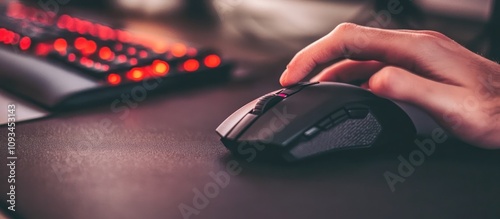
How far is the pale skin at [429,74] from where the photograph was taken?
472mm

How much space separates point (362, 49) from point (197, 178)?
0.67ft

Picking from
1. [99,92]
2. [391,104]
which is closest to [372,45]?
[391,104]

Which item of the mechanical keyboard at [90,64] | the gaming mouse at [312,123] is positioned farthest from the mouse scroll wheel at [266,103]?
the mechanical keyboard at [90,64]

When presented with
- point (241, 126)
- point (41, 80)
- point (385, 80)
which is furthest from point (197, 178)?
point (41, 80)

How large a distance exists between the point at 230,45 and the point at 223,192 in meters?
0.56

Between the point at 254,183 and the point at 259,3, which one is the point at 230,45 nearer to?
the point at 259,3

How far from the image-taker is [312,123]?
0.44m

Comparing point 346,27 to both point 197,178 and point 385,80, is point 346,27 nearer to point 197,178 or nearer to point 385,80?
point 385,80

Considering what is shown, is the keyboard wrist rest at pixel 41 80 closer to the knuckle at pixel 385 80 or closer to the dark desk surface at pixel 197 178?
the dark desk surface at pixel 197 178

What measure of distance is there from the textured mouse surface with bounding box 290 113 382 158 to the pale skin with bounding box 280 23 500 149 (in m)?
0.03

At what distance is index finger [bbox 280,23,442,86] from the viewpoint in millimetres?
500

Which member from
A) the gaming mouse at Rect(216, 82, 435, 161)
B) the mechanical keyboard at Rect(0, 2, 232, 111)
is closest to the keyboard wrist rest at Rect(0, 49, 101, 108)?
the mechanical keyboard at Rect(0, 2, 232, 111)

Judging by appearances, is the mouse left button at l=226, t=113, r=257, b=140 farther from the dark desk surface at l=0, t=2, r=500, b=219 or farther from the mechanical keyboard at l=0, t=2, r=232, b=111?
the mechanical keyboard at l=0, t=2, r=232, b=111

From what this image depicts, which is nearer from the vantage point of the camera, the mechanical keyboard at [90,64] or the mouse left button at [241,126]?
the mouse left button at [241,126]
